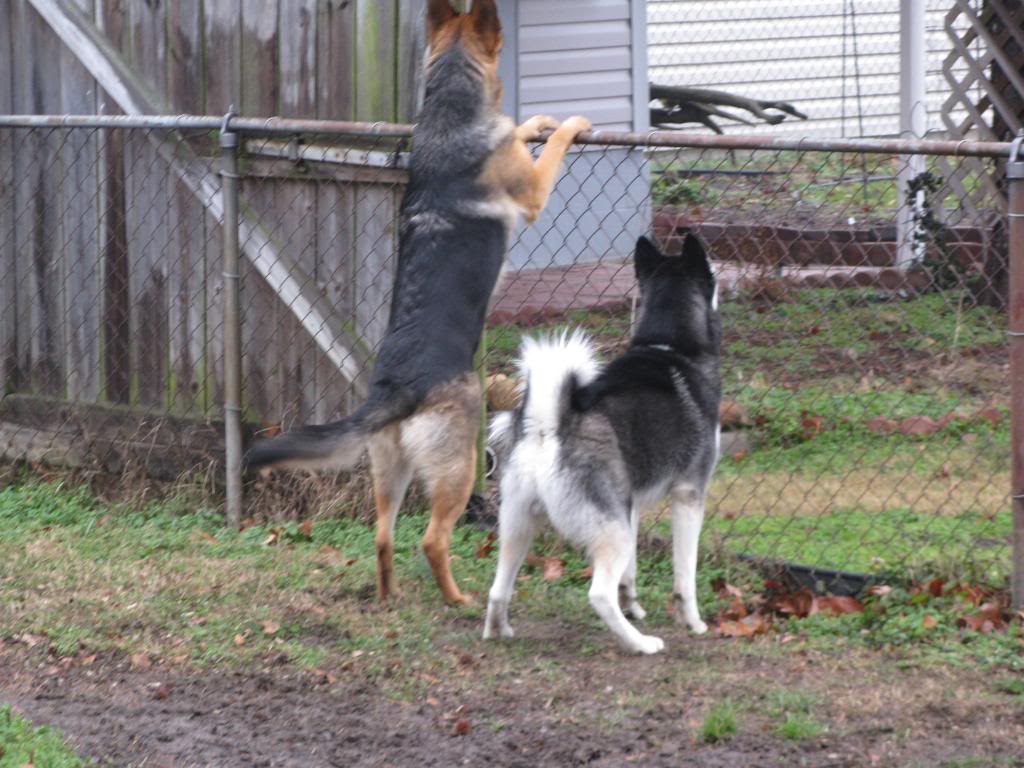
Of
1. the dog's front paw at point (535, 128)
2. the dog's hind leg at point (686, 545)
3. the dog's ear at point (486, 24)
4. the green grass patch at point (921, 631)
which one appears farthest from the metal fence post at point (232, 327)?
the green grass patch at point (921, 631)

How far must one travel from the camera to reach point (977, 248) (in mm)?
9641

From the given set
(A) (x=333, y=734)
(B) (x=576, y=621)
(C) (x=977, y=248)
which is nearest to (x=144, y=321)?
(B) (x=576, y=621)

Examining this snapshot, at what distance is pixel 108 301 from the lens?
6.87 meters

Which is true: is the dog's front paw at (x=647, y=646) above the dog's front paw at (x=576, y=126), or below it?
below

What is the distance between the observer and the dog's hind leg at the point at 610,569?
443 cm

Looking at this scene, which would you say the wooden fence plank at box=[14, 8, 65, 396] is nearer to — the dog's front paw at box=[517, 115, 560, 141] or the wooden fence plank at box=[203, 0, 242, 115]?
the wooden fence plank at box=[203, 0, 242, 115]

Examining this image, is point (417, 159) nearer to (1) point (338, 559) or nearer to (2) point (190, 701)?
(1) point (338, 559)

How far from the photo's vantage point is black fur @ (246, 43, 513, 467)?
4914 millimetres

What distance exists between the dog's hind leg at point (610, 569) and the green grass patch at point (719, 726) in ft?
2.07

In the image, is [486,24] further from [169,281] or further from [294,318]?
[169,281]

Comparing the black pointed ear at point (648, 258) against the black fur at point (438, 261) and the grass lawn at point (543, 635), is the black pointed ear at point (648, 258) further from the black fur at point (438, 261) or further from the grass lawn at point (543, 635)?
the grass lawn at point (543, 635)

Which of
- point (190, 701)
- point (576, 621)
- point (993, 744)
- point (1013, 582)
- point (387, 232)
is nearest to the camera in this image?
point (993, 744)

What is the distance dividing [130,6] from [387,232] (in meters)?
1.81

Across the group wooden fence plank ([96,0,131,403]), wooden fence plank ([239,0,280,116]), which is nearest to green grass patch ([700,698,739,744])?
wooden fence plank ([239,0,280,116])
